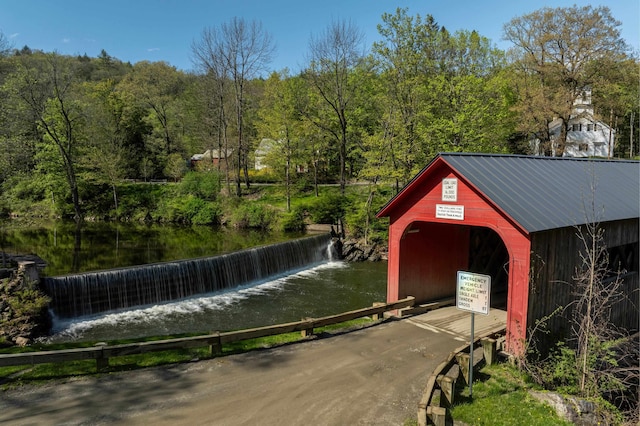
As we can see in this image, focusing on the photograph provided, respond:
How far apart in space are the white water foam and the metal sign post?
12462 mm

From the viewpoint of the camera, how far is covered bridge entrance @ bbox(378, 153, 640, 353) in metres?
9.87

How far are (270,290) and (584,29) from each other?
34.1 m

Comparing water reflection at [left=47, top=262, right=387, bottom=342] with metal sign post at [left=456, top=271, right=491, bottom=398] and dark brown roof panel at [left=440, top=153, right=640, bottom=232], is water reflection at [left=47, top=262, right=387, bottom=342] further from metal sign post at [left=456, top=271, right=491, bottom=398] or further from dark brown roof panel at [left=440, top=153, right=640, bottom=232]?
metal sign post at [left=456, top=271, right=491, bottom=398]

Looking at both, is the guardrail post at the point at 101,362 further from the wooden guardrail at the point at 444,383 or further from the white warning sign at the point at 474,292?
the white warning sign at the point at 474,292

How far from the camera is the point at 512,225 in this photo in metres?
9.85

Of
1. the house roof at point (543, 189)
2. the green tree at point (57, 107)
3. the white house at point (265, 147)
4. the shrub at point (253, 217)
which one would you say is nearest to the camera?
the house roof at point (543, 189)

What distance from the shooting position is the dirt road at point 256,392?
23.3 feet

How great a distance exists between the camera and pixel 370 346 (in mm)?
10469

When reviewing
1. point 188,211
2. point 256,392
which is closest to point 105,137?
point 188,211

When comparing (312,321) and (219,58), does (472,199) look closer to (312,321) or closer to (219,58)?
(312,321)

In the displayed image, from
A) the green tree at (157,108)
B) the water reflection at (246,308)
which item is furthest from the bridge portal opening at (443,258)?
the green tree at (157,108)

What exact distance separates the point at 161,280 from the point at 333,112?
86.5 ft

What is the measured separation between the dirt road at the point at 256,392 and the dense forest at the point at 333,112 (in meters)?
16.3

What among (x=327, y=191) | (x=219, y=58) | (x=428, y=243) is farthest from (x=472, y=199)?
(x=219, y=58)
